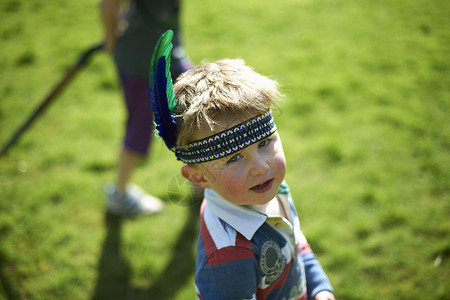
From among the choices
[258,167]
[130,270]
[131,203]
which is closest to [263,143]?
[258,167]

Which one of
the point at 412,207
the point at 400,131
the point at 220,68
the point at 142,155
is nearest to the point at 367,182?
the point at 412,207

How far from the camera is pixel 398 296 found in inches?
96.5

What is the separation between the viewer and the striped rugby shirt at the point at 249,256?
1268mm

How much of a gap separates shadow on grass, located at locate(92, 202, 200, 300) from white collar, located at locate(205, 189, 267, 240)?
1517mm

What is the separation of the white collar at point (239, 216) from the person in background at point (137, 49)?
3.94 ft

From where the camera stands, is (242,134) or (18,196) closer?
(242,134)

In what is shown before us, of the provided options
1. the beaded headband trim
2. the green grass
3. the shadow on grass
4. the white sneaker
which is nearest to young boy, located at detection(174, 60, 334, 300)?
the beaded headband trim

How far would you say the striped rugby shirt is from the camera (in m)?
1.27

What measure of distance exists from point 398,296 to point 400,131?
1.85 metres

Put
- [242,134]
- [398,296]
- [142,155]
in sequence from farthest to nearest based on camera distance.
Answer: [142,155] < [398,296] < [242,134]

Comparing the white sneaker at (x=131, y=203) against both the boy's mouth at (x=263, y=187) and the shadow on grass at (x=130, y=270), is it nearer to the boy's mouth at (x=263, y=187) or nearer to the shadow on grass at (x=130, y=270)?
the shadow on grass at (x=130, y=270)

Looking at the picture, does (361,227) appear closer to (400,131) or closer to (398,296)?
(398,296)

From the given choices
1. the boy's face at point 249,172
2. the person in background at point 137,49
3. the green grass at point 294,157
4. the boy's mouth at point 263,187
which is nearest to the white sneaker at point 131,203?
the green grass at point 294,157

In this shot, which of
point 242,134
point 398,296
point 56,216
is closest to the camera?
point 242,134
